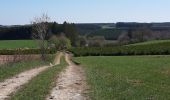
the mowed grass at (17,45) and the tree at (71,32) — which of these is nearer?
the mowed grass at (17,45)

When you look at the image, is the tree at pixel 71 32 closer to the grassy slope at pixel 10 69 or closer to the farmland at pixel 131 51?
the farmland at pixel 131 51

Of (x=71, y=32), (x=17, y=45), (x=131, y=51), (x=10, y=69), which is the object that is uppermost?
(x=10, y=69)

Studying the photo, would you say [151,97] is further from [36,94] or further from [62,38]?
[62,38]

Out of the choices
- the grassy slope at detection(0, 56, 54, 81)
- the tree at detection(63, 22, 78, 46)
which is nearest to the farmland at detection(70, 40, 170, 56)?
the grassy slope at detection(0, 56, 54, 81)

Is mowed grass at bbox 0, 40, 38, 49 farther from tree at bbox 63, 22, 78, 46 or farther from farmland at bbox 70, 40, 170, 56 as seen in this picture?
farmland at bbox 70, 40, 170, 56

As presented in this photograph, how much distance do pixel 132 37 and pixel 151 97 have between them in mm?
155235

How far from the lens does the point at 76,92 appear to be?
18359 mm

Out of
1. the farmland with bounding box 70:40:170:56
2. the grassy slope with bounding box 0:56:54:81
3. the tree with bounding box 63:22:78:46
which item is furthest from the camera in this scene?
the tree with bounding box 63:22:78:46

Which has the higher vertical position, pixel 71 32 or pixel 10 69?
pixel 10 69

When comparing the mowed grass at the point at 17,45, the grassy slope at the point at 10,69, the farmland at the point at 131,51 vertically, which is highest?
the grassy slope at the point at 10,69

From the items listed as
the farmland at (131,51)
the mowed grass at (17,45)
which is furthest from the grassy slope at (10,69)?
the mowed grass at (17,45)

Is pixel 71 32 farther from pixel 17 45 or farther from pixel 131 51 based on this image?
pixel 131 51

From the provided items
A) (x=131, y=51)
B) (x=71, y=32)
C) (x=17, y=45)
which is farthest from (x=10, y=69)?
(x=71, y=32)

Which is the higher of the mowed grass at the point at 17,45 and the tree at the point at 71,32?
the tree at the point at 71,32
